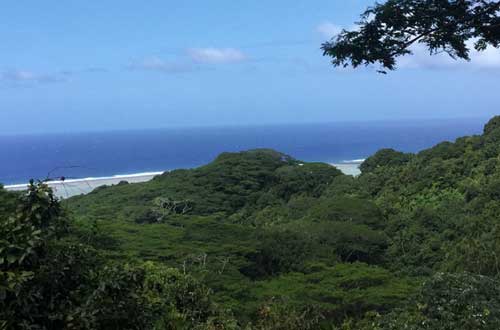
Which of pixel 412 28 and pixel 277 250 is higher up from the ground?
pixel 412 28

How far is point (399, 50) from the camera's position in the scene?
4.36 meters

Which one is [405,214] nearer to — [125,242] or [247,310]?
Result: [125,242]

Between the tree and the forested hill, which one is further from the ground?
the tree

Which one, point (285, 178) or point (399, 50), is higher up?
point (399, 50)

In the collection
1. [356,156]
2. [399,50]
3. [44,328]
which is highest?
[399,50]

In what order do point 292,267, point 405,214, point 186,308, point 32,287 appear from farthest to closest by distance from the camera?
1. point 405,214
2. point 292,267
3. point 186,308
4. point 32,287

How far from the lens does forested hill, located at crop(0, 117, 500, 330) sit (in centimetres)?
296

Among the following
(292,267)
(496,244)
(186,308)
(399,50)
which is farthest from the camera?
(292,267)

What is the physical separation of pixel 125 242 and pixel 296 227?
9612 millimetres

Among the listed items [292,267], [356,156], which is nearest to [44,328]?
[292,267]

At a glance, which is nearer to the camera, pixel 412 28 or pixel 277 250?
pixel 412 28

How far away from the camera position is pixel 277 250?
1727 centimetres

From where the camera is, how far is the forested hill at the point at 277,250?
296 centimetres

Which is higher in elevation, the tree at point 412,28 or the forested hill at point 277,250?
the tree at point 412,28
